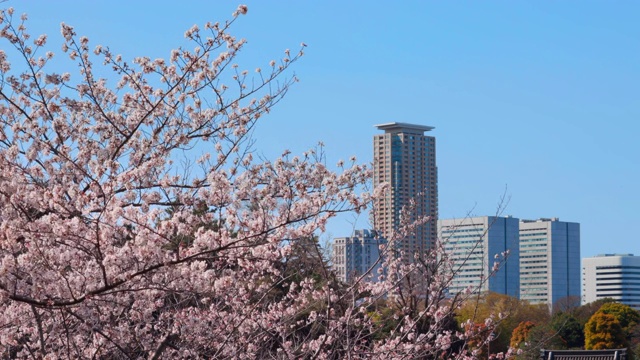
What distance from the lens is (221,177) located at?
490 cm

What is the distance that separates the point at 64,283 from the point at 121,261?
0.44m

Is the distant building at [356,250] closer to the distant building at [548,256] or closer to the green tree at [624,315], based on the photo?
the green tree at [624,315]

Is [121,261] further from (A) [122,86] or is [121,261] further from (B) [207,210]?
(A) [122,86]

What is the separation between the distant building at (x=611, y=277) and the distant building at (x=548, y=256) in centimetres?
212

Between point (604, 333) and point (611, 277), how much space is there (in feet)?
436

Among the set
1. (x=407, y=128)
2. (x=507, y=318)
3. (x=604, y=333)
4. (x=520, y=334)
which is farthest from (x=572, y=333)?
(x=407, y=128)

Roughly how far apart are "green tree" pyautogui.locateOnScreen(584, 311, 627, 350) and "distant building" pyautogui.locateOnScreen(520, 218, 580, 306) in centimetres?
12529

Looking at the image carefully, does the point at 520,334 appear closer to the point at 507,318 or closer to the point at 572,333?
the point at 572,333

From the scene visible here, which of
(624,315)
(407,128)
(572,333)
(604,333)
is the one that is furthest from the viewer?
(407,128)

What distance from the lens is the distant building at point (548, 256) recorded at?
527ft

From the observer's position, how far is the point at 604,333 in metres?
36.4

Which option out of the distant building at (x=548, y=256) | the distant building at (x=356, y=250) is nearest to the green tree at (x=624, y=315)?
the distant building at (x=356, y=250)

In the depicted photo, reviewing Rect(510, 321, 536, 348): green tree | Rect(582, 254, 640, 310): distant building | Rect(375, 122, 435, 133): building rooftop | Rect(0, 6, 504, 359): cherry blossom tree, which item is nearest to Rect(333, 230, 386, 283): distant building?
Rect(0, 6, 504, 359): cherry blossom tree

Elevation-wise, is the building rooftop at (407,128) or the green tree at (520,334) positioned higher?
the building rooftop at (407,128)
